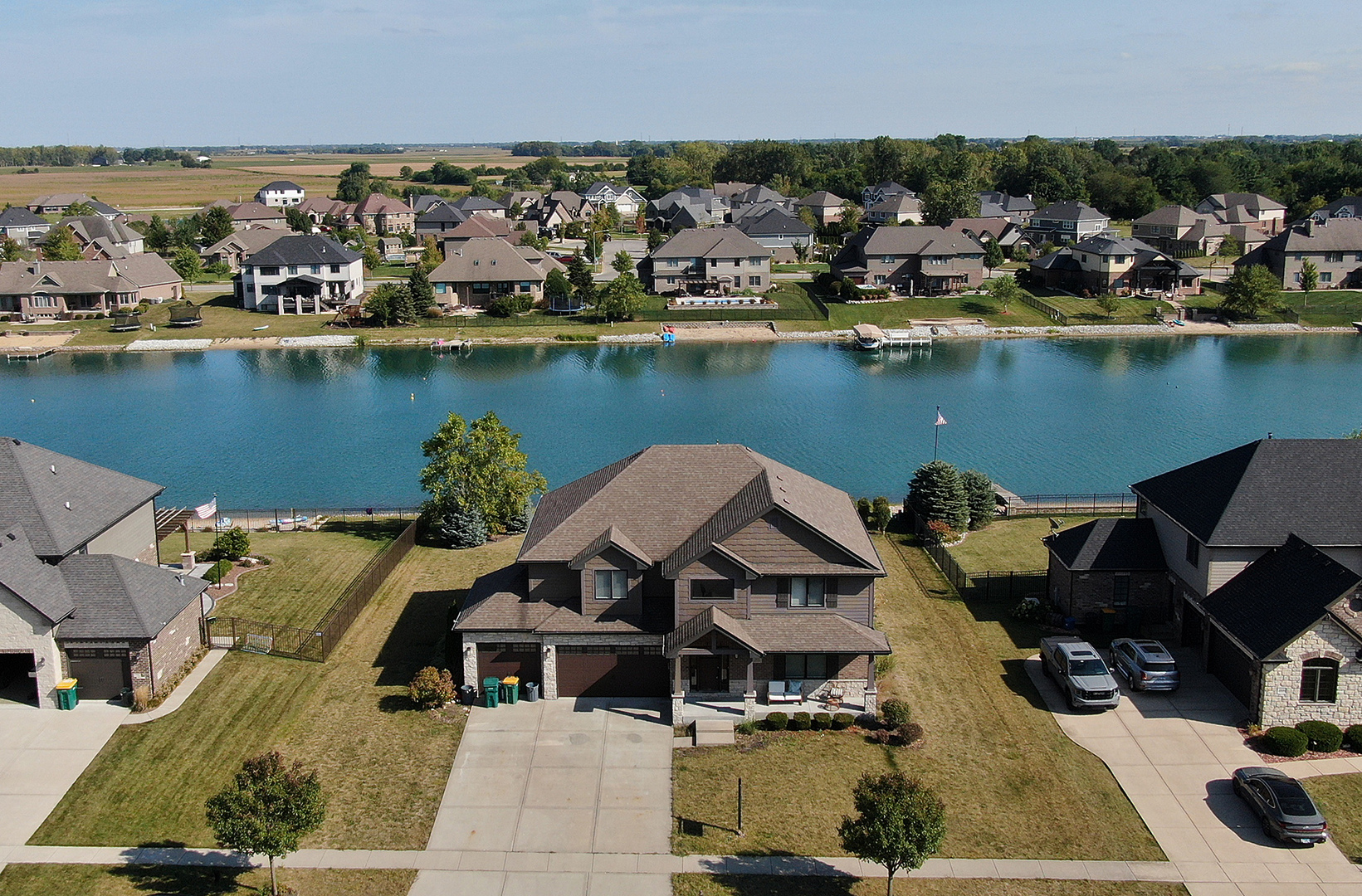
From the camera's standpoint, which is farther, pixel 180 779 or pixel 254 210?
pixel 254 210

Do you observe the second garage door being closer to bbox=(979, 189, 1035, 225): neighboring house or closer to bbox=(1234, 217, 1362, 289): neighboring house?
bbox=(1234, 217, 1362, 289): neighboring house

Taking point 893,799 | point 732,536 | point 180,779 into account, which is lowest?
point 180,779

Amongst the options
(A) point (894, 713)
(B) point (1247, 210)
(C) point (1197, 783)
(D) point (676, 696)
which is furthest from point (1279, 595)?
(B) point (1247, 210)

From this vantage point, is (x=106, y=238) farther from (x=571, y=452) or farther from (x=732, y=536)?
(x=732, y=536)

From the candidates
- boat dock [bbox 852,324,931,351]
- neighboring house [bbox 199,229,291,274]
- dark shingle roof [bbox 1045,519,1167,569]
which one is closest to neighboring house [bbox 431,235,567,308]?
boat dock [bbox 852,324,931,351]

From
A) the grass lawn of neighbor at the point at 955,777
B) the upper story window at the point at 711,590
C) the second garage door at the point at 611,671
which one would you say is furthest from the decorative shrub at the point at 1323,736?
the second garage door at the point at 611,671

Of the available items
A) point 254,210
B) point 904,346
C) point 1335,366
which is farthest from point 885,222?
point 254,210
